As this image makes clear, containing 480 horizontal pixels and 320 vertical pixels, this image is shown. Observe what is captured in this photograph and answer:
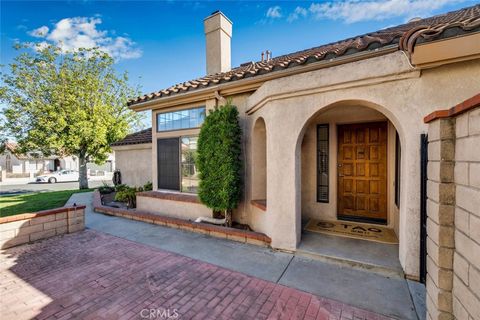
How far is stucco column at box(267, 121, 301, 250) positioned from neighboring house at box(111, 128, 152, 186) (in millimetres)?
8666

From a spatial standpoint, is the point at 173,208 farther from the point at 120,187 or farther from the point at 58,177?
the point at 58,177

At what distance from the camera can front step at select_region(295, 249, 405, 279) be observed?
12.5 feet

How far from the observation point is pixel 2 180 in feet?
93.5

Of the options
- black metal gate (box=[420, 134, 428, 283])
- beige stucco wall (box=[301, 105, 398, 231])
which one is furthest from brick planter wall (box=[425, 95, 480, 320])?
beige stucco wall (box=[301, 105, 398, 231])

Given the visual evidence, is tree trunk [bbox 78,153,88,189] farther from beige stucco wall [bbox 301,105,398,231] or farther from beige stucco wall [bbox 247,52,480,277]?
beige stucco wall [bbox 301,105,398,231]

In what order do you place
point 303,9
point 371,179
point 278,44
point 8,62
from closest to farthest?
point 371,179, point 303,9, point 278,44, point 8,62

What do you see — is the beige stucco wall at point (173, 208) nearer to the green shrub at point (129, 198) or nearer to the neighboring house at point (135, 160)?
the green shrub at point (129, 198)

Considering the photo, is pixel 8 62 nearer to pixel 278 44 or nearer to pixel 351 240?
pixel 278 44

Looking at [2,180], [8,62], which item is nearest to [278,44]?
[8,62]

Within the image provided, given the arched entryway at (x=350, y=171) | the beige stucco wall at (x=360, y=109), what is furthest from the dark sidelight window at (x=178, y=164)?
the arched entryway at (x=350, y=171)

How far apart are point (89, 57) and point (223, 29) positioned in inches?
572

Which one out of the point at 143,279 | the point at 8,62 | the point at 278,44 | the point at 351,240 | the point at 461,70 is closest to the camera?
the point at 461,70

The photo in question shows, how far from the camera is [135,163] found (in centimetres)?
1241

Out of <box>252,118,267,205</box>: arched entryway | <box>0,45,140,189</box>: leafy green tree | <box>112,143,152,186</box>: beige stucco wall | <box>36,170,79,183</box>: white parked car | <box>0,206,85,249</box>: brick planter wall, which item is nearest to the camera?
<box>0,206,85,249</box>: brick planter wall
